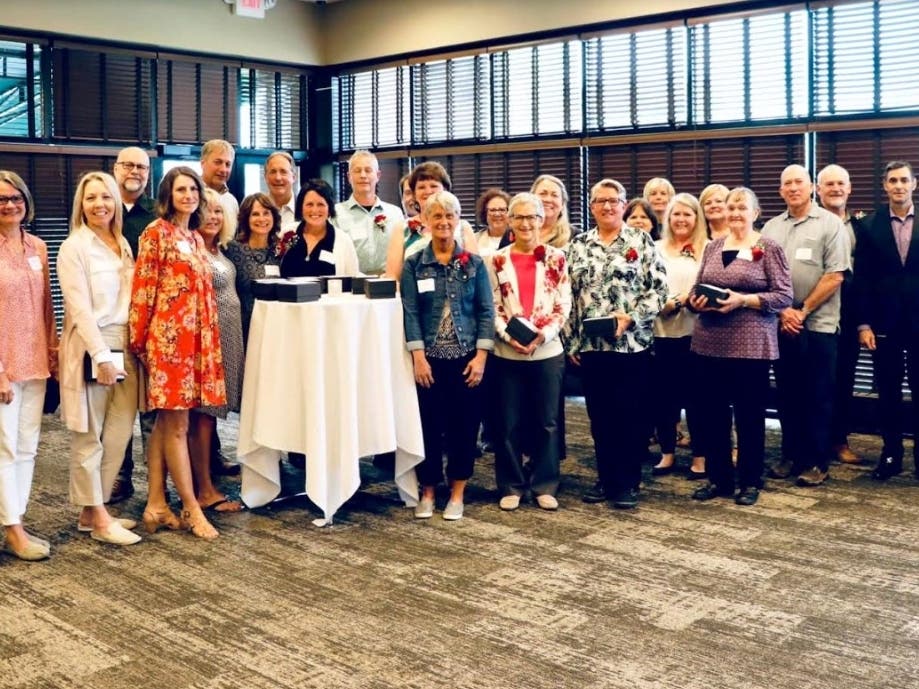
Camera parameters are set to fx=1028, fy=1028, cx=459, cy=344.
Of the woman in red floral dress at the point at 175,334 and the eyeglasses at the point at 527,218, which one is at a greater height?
the eyeglasses at the point at 527,218

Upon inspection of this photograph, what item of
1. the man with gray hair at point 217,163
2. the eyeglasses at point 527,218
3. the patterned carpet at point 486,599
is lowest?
the patterned carpet at point 486,599

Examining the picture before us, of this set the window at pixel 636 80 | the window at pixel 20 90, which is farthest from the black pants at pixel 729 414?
the window at pixel 20 90

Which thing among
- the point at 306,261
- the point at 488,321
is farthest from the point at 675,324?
the point at 306,261

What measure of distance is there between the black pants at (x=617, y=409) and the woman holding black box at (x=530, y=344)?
0.55ft

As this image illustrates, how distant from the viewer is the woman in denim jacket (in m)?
4.49

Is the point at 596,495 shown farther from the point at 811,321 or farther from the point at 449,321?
the point at 811,321

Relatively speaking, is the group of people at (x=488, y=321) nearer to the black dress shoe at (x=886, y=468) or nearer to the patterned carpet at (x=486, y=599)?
the black dress shoe at (x=886, y=468)

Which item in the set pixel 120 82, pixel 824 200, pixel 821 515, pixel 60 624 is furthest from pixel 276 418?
pixel 120 82

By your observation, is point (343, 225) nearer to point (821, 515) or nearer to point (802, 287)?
point (802, 287)

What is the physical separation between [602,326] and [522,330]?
0.35 m

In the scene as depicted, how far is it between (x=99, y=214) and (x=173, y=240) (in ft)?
0.99

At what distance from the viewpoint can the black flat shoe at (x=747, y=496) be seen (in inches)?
186

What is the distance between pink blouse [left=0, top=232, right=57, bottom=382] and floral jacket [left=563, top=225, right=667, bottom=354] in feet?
7.40

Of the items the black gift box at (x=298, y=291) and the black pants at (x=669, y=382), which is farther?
the black pants at (x=669, y=382)
